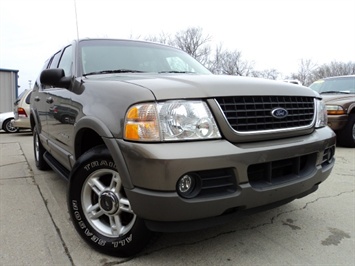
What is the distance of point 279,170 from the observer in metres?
2.21

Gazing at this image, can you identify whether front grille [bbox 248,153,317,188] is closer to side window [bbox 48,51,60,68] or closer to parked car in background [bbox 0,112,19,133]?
side window [bbox 48,51,60,68]

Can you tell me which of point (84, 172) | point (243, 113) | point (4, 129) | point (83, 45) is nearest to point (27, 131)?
point (4, 129)

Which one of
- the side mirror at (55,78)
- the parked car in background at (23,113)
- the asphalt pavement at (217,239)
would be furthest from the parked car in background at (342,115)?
the parked car in background at (23,113)

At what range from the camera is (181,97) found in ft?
6.31

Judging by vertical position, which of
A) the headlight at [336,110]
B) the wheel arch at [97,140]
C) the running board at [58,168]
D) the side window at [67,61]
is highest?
the side window at [67,61]

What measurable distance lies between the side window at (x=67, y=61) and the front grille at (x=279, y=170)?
2159mm

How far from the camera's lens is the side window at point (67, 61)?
10.9ft

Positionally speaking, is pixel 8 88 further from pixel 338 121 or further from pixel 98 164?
pixel 98 164

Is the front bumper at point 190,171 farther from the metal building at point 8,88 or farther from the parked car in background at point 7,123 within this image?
the metal building at point 8,88

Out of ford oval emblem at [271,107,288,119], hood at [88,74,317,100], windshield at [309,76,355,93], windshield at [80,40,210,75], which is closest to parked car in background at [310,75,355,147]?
windshield at [309,76,355,93]

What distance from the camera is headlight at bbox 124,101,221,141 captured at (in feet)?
6.10

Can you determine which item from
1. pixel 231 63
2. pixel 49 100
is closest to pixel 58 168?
pixel 49 100

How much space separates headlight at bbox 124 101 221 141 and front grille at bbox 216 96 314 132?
15cm

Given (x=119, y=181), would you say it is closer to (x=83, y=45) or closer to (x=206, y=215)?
(x=206, y=215)
